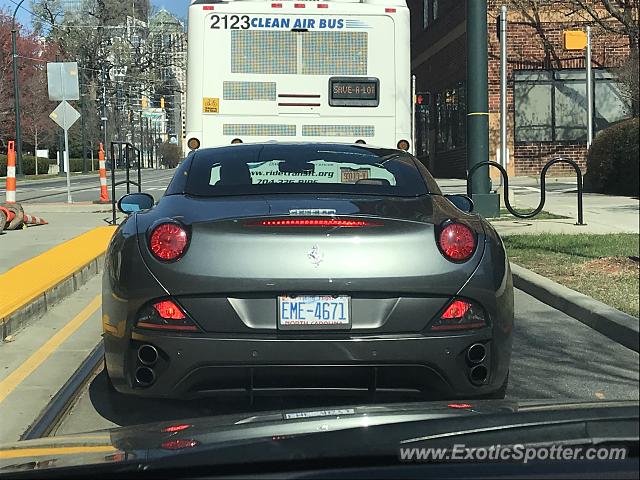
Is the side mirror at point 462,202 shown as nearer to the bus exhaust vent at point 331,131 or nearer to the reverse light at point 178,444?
the reverse light at point 178,444

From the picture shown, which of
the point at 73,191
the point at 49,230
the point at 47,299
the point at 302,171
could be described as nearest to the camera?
the point at 302,171

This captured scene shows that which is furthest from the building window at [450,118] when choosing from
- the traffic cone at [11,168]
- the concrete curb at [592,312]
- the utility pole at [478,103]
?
the concrete curb at [592,312]

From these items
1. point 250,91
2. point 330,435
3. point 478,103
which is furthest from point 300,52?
point 330,435

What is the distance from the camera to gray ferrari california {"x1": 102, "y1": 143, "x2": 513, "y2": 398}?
13.3 feet

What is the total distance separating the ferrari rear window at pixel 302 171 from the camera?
190 inches

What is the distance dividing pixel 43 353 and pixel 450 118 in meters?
28.1

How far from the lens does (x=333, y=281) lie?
13.3ft

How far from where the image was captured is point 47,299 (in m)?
8.05

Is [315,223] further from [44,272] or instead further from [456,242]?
[44,272]

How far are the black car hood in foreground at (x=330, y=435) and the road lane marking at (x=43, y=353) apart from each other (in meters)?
2.38

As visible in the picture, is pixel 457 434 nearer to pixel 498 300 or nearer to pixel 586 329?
pixel 586 329

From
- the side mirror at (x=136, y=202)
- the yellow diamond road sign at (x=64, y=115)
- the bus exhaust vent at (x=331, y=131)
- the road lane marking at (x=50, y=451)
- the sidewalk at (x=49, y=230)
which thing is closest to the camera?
the road lane marking at (x=50, y=451)

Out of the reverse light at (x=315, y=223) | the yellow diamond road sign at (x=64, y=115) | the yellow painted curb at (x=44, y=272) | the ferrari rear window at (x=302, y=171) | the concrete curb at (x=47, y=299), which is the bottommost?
the concrete curb at (x=47, y=299)

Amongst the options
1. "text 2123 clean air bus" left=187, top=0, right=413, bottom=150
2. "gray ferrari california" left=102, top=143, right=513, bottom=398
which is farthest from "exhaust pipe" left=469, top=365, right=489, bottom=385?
"text 2123 clean air bus" left=187, top=0, right=413, bottom=150
